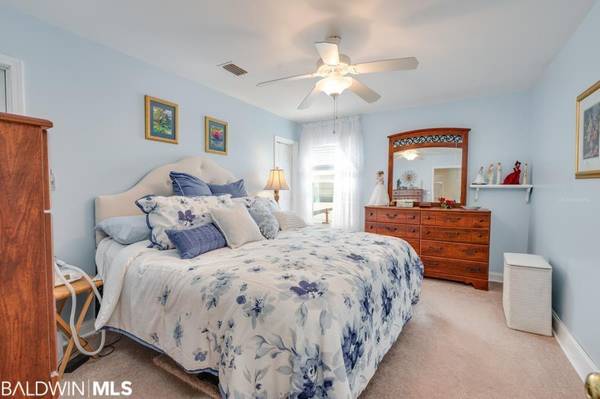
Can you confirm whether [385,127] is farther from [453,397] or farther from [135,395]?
[135,395]

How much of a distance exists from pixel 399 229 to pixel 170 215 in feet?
9.44

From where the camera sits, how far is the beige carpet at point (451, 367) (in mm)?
1591

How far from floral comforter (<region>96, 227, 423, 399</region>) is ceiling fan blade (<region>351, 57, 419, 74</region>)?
1.36 meters

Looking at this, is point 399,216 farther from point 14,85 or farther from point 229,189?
point 14,85

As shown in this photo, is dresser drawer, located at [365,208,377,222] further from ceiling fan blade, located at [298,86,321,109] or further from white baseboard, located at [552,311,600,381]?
white baseboard, located at [552,311,600,381]

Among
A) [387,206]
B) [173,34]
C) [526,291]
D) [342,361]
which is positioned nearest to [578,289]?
[526,291]

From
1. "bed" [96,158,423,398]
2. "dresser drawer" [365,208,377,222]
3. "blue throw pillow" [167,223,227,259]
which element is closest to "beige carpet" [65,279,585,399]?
"bed" [96,158,423,398]

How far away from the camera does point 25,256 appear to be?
727mm

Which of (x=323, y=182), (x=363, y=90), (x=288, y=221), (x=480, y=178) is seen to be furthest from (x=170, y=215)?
(x=480, y=178)

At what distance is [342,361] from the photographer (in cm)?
115

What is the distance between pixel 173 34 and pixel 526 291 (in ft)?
11.7

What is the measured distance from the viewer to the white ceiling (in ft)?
5.88

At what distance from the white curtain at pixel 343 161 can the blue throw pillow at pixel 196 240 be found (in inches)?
112

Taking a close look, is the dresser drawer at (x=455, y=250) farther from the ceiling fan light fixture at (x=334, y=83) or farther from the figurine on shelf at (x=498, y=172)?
the ceiling fan light fixture at (x=334, y=83)
